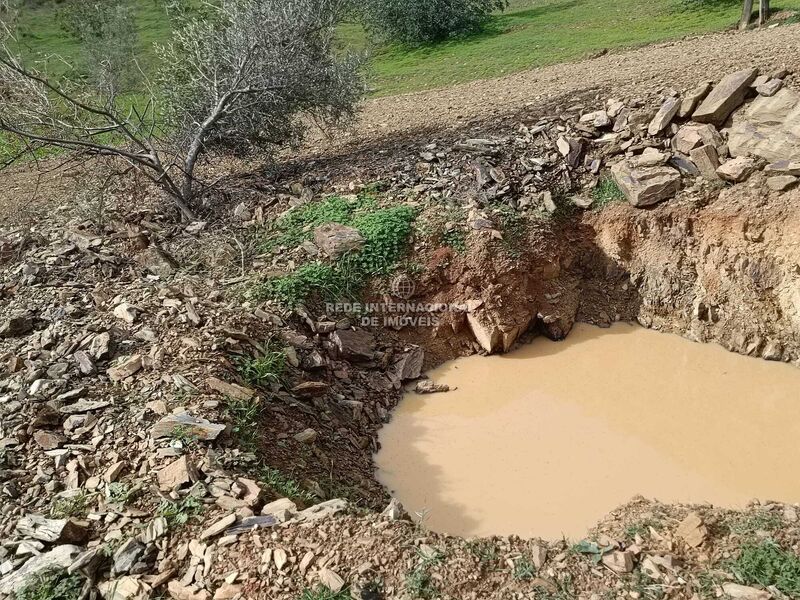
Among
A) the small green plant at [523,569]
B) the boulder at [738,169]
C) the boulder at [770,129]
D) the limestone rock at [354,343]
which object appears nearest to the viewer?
the small green plant at [523,569]

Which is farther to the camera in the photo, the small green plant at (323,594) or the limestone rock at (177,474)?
the limestone rock at (177,474)

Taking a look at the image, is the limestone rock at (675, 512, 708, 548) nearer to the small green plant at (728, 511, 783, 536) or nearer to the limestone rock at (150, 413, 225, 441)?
the small green plant at (728, 511, 783, 536)

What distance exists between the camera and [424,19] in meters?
18.6

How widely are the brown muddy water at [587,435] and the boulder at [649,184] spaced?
159 centimetres

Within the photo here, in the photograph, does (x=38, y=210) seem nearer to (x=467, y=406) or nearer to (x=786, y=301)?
(x=467, y=406)

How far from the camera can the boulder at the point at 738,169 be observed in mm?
7180

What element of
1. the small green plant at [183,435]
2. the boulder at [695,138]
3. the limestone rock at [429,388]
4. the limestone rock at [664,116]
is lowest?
the limestone rock at [429,388]

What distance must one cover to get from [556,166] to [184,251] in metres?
4.65

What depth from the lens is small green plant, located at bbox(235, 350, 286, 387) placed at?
5.64 metres

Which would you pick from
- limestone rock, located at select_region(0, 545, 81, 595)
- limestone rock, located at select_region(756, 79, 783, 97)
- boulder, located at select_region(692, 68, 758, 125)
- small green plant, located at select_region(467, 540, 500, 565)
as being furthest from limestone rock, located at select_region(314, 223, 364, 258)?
limestone rock, located at select_region(756, 79, 783, 97)

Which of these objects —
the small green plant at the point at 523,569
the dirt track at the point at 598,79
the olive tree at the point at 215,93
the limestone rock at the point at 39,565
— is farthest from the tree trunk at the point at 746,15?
the limestone rock at the point at 39,565

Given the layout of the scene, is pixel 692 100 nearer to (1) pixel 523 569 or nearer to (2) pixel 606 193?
(2) pixel 606 193

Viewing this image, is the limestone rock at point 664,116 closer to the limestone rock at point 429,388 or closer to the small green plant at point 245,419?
the limestone rock at point 429,388

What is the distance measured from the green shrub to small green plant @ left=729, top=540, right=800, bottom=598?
17226 mm
